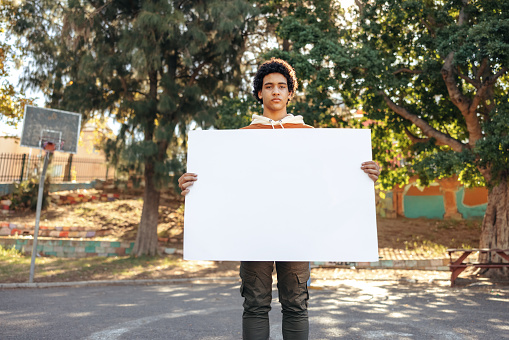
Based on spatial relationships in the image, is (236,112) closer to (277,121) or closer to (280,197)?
(277,121)

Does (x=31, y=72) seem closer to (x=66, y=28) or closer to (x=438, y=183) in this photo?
(x=66, y=28)

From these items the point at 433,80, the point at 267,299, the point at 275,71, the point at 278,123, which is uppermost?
the point at 433,80

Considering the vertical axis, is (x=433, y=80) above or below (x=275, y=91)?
above

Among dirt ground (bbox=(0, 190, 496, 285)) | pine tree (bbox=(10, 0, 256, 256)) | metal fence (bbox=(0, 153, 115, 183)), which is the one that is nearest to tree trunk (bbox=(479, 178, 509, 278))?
dirt ground (bbox=(0, 190, 496, 285))

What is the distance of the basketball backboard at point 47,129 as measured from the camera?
7.23 metres

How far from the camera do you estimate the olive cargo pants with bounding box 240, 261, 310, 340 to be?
7.11ft

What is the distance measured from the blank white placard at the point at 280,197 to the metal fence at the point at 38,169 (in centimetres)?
894

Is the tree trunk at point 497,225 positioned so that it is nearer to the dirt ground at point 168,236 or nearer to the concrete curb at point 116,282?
the dirt ground at point 168,236

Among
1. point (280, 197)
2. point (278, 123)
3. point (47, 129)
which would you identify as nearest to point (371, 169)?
point (280, 197)

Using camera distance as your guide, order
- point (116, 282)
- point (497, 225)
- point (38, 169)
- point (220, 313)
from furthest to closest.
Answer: point (38, 169)
point (497, 225)
point (116, 282)
point (220, 313)

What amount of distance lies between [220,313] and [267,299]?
2.56 m

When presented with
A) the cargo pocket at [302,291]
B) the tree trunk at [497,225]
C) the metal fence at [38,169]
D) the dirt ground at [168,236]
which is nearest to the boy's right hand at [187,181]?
the cargo pocket at [302,291]

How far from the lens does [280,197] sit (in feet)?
7.09

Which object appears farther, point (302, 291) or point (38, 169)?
point (38, 169)
